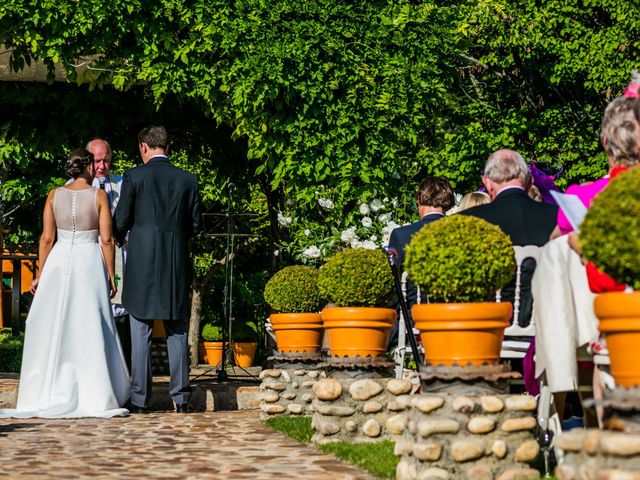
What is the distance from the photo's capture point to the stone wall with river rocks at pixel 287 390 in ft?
25.0

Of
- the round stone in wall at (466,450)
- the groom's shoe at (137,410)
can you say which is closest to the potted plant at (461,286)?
the round stone in wall at (466,450)

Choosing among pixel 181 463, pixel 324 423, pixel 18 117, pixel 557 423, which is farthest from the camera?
pixel 18 117

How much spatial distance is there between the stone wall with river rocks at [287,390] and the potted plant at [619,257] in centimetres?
457

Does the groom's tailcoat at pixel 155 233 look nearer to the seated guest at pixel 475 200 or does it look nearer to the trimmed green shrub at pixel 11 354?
the seated guest at pixel 475 200

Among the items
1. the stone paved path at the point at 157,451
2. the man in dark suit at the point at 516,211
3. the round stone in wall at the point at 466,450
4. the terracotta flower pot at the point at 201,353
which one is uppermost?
the man in dark suit at the point at 516,211

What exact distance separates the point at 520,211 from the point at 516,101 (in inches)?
417

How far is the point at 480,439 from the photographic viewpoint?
13.7ft


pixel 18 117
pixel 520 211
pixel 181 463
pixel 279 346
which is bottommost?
pixel 181 463

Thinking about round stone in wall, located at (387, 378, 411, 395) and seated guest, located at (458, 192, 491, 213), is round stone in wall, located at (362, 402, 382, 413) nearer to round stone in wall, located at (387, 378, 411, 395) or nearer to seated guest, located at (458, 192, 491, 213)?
round stone in wall, located at (387, 378, 411, 395)

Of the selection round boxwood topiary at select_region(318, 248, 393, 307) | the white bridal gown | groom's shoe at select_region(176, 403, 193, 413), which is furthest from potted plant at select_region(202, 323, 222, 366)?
round boxwood topiary at select_region(318, 248, 393, 307)

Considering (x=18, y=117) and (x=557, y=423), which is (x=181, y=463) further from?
(x=18, y=117)

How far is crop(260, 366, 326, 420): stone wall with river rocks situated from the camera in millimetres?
7621

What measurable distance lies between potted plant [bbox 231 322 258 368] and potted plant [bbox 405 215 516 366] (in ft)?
62.0

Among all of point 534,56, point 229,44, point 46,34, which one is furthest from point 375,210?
point 534,56
